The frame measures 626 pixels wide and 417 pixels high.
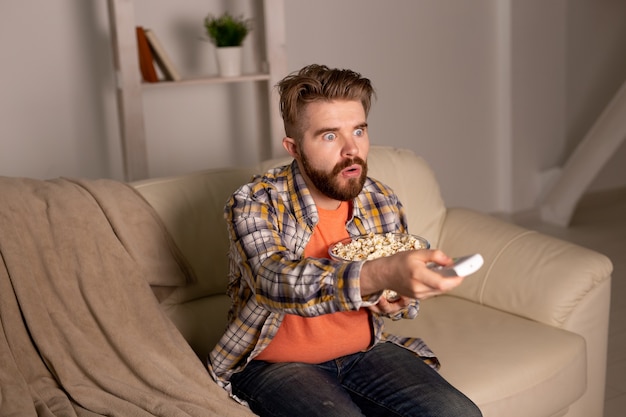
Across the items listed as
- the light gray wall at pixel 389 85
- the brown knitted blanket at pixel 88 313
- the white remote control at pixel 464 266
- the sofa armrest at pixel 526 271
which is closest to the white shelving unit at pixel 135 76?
the light gray wall at pixel 389 85

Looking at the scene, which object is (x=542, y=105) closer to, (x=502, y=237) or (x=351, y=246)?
(x=502, y=237)

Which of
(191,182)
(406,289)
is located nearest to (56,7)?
(191,182)

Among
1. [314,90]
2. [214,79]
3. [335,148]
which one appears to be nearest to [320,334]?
[335,148]

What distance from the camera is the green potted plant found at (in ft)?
12.0

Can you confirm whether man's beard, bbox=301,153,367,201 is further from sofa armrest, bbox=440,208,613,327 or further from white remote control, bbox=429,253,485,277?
sofa armrest, bbox=440,208,613,327

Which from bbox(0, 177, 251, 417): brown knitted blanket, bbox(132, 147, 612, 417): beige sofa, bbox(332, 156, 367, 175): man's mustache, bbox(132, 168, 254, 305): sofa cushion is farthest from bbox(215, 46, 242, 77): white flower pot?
bbox(332, 156, 367, 175): man's mustache

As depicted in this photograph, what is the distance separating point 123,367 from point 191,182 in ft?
2.03

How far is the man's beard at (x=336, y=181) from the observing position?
6.51ft

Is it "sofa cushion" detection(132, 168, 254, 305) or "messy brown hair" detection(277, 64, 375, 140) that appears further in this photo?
"sofa cushion" detection(132, 168, 254, 305)

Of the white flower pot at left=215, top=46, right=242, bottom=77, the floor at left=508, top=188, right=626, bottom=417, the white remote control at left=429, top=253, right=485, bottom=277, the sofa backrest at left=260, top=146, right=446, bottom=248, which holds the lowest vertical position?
the floor at left=508, top=188, right=626, bottom=417

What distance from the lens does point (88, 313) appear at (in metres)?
2.14

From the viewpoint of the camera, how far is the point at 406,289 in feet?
5.31

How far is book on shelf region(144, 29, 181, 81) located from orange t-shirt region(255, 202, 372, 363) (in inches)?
66.0

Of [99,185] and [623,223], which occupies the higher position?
[99,185]
